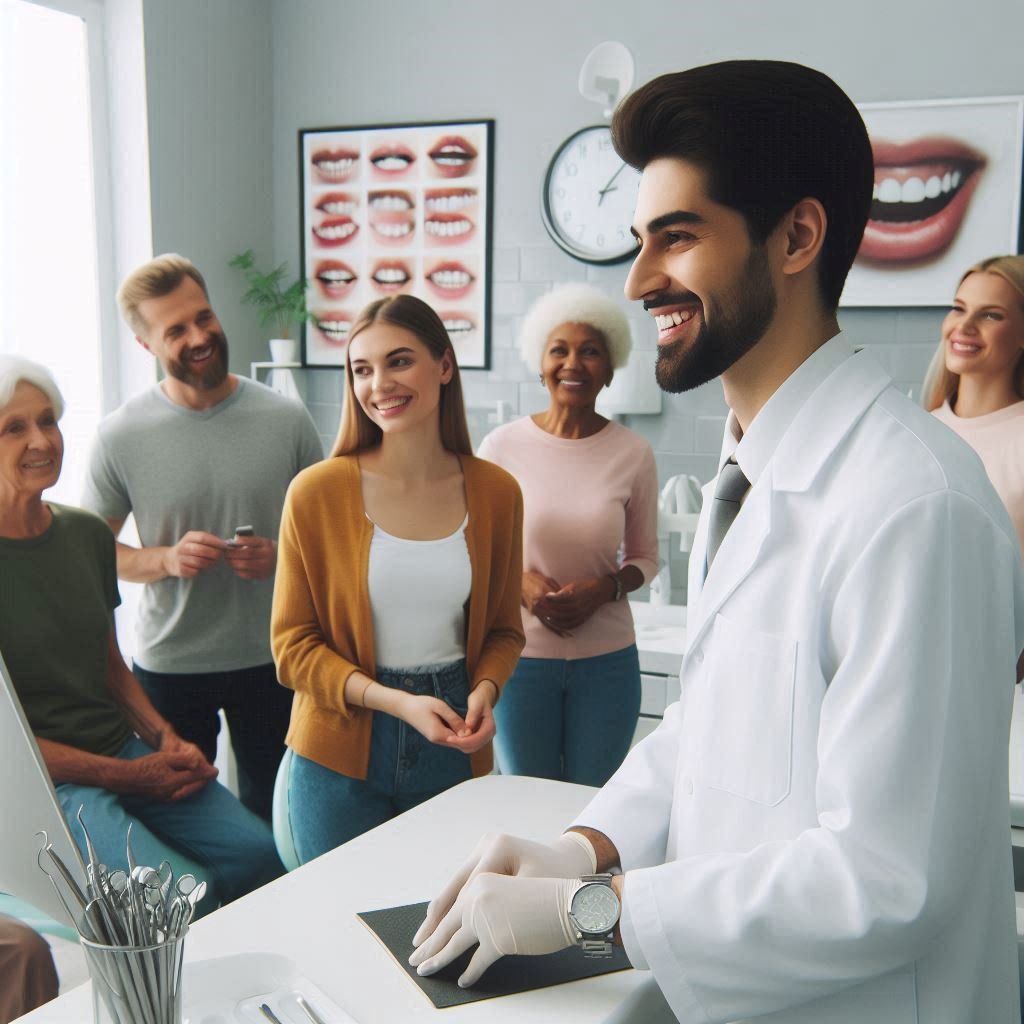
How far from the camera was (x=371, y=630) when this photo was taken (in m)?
1.86

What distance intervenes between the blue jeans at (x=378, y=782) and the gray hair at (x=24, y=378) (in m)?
0.78

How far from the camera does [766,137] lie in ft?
3.19

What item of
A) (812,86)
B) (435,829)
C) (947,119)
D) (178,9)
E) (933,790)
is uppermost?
(178,9)

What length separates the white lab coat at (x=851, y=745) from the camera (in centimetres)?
85

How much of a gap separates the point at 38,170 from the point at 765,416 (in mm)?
3223

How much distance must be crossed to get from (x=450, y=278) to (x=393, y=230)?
12.1 inches

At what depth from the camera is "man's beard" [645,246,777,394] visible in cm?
100

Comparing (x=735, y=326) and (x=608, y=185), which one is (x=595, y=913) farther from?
(x=608, y=185)

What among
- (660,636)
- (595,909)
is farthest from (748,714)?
(660,636)

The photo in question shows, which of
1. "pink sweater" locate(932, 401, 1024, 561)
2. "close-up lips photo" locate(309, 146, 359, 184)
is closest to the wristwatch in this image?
"pink sweater" locate(932, 401, 1024, 561)

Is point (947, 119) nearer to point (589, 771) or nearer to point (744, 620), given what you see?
point (589, 771)

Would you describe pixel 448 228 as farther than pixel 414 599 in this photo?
Yes

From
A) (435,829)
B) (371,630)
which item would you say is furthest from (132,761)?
(435,829)

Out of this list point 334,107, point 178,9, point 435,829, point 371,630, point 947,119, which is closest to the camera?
point 435,829
